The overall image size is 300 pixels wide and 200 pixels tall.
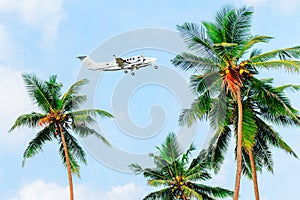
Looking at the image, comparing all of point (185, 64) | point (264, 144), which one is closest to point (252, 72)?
point (185, 64)

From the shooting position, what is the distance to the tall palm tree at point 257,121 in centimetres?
2352

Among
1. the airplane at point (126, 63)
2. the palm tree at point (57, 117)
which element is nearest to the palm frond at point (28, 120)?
the palm tree at point (57, 117)

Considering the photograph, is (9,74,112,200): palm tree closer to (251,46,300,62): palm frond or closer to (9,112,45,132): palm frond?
(9,112,45,132): palm frond

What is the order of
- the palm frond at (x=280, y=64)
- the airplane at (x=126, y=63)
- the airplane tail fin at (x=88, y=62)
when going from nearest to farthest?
1. the palm frond at (x=280, y=64)
2. the airplane at (x=126, y=63)
3. the airplane tail fin at (x=88, y=62)

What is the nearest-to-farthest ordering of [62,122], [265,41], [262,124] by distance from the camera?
[265,41], [262,124], [62,122]

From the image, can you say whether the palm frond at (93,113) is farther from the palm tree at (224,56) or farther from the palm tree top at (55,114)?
the palm tree at (224,56)

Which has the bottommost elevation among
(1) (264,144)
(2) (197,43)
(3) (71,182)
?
(3) (71,182)

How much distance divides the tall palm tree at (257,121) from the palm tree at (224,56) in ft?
2.10

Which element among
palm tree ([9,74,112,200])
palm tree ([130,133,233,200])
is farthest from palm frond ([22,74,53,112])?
palm tree ([130,133,233,200])

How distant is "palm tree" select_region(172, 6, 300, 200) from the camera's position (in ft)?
74.8

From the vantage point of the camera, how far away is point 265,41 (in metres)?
22.2

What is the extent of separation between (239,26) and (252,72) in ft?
7.43

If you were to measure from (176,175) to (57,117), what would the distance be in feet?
35.2

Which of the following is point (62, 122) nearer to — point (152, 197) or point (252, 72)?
point (152, 197)
